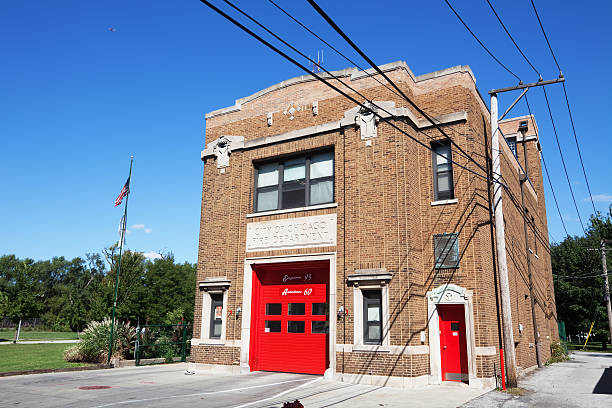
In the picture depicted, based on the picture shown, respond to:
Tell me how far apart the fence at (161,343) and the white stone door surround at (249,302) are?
216 inches

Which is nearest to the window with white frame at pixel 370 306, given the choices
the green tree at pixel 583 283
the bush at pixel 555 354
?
the bush at pixel 555 354

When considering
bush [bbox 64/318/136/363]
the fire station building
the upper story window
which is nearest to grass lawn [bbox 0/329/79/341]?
bush [bbox 64/318/136/363]

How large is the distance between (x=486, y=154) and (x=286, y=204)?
7.49 metres

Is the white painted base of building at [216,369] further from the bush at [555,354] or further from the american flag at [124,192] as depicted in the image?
the bush at [555,354]

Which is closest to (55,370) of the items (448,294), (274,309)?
(274,309)

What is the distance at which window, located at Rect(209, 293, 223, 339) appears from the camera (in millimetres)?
18062

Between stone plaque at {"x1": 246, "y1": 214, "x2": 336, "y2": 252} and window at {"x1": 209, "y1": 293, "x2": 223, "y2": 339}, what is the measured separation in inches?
91.3

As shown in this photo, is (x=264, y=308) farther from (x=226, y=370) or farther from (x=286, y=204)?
(x=286, y=204)

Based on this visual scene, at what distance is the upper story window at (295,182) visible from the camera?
1747 cm

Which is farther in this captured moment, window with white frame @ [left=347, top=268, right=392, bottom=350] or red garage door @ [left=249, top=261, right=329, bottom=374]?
red garage door @ [left=249, top=261, right=329, bottom=374]

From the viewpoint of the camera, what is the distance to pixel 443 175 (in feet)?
54.2

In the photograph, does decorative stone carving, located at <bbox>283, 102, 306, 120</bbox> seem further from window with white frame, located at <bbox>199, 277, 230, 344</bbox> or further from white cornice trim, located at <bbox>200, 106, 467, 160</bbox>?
window with white frame, located at <bbox>199, 277, 230, 344</bbox>

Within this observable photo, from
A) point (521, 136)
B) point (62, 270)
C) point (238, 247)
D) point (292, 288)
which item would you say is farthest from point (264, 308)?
point (62, 270)

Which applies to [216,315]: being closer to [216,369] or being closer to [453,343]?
[216,369]
